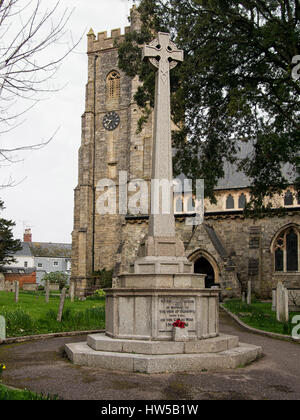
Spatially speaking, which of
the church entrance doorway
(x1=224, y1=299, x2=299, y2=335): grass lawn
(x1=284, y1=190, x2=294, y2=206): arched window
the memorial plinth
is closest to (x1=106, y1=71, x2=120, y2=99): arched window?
the church entrance doorway

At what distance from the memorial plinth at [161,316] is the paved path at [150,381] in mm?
250

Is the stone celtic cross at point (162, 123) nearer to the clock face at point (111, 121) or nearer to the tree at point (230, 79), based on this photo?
the tree at point (230, 79)

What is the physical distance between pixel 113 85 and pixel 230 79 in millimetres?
26473

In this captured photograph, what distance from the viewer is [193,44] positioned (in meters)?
13.8

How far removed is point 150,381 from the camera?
6152 mm

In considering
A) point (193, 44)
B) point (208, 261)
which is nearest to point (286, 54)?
point (193, 44)

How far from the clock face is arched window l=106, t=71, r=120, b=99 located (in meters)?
1.72

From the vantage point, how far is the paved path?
5.47 m

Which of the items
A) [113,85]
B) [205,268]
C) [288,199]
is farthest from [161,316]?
[113,85]

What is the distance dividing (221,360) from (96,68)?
3617 centimetres

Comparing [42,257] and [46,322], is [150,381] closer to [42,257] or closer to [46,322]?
[46,322]

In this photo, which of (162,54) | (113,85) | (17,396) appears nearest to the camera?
(17,396)

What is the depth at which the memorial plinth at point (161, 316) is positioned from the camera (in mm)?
7051

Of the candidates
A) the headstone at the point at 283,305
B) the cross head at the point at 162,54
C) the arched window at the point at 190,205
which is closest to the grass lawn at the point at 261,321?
the headstone at the point at 283,305
